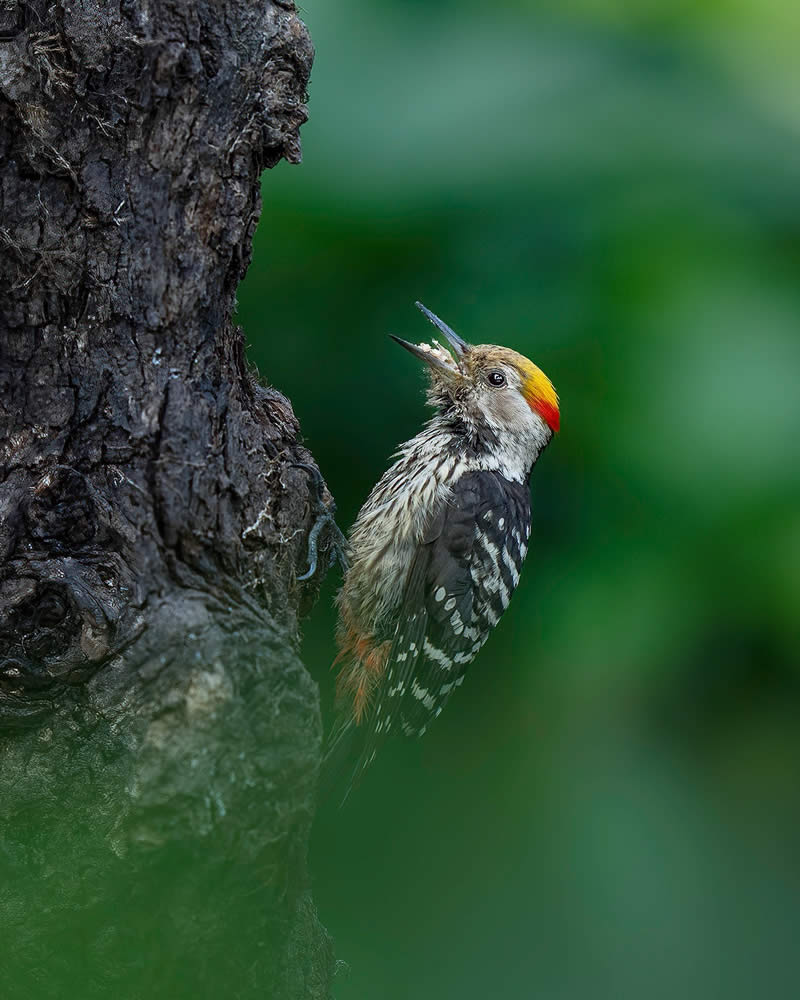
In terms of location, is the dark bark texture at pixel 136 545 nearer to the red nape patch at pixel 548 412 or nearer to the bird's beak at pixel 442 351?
the bird's beak at pixel 442 351

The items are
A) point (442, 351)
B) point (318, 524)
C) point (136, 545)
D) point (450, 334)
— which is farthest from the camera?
point (442, 351)

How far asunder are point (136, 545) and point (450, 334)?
4.89 ft

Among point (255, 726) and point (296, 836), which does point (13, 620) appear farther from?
point (296, 836)

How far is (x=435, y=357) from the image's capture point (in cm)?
304

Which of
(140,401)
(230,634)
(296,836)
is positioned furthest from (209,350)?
(296,836)

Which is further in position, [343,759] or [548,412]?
[548,412]

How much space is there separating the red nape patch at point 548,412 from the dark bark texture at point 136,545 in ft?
→ 4.59

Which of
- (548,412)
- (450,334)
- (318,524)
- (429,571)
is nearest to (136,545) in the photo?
(318,524)

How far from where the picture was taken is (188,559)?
5.78 feet

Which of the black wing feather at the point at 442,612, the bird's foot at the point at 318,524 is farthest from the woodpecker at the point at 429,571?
the bird's foot at the point at 318,524

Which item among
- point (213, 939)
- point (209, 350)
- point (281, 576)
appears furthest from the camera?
point (281, 576)

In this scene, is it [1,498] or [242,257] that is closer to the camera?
[1,498]

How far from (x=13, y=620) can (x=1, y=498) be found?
21 centimetres

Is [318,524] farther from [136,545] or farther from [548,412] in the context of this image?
[548,412]
